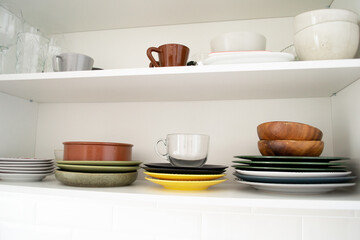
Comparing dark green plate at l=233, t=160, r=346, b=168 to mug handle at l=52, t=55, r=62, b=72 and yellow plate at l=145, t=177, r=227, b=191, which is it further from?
mug handle at l=52, t=55, r=62, b=72

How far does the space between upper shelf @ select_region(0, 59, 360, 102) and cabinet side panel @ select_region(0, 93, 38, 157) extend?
46 mm

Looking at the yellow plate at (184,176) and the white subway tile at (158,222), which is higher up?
the yellow plate at (184,176)

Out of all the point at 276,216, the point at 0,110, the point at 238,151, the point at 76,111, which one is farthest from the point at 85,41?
the point at 276,216

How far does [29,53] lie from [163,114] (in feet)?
1.61

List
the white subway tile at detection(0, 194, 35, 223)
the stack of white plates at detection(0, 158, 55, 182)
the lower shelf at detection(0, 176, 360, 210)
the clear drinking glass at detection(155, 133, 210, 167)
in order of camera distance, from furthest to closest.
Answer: the white subway tile at detection(0, 194, 35, 223)
the stack of white plates at detection(0, 158, 55, 182)
the clear drinking glass at detection(155, 133, 210, 167)
the lower shelf at detection(0, 176, 360, 210)

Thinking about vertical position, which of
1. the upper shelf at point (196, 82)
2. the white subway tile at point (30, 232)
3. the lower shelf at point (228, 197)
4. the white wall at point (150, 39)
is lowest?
the white subway tile at point (30, 232)

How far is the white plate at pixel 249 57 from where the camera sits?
67cm

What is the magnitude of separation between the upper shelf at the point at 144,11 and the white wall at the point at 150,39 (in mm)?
23

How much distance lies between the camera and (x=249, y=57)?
2.22ft

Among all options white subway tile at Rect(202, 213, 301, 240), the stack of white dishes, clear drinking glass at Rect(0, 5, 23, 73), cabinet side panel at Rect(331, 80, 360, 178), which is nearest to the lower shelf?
cabinet side panel at Rect(331, 80, 360, 178)

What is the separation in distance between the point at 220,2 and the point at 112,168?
0.61 meters

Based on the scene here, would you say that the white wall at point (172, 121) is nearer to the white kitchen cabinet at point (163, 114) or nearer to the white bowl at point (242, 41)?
the white kitchen cabinet at point (163, 114)

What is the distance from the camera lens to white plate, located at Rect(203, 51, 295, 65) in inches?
26.3

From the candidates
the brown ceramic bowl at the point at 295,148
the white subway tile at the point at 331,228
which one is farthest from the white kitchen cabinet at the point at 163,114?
the brown ceramic bowl at the point at 295,148
